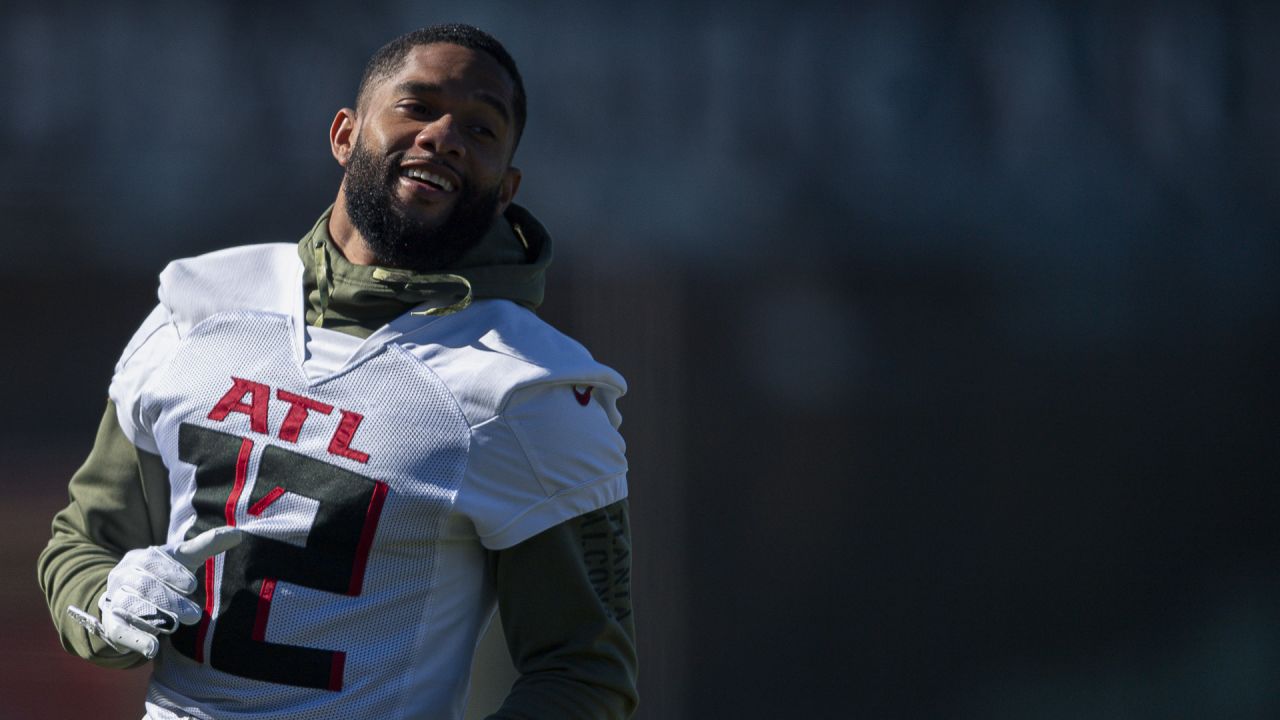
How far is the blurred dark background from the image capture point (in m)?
3.22

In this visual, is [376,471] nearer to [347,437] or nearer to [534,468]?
[347,437]

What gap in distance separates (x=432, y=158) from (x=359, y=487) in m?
0.42

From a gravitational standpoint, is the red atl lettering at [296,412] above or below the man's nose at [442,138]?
below

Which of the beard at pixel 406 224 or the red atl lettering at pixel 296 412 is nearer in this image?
the red atl lettering at pixel 296 412

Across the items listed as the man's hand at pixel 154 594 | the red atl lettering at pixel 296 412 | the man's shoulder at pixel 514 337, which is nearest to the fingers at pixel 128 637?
the man's hand at pixel 154 594

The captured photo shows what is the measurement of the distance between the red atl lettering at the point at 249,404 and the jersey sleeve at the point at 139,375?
0.42 feet

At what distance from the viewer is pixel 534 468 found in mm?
1560

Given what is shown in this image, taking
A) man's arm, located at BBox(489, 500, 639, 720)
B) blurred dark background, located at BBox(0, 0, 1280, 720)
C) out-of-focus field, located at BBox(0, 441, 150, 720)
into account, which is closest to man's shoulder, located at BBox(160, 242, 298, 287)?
man's arm, located at BBox(489, 500, 639, 720)

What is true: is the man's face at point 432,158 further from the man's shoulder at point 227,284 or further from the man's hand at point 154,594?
the man's hand at point 154,594

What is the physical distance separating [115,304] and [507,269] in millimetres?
1878

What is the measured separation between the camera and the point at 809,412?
3242 millimetres

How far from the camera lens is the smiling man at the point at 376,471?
1532 millimetres

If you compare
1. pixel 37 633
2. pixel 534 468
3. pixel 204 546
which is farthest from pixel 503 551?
pixel 37 633

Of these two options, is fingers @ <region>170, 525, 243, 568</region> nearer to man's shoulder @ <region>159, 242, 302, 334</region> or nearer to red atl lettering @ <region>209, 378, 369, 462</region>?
red atl lettering @ <region>209, 378, 369, 462</region>
